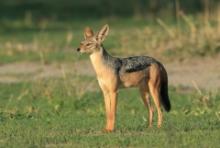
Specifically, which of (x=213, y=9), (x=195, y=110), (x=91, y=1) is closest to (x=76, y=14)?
(x=91, y=1)

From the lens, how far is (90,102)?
53.9ft

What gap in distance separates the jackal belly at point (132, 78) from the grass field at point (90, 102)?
0.61m

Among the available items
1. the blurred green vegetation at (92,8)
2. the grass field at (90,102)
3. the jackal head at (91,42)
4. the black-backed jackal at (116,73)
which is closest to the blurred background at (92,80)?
the grass field at (90,102)

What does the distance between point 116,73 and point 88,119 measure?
6.28 ft

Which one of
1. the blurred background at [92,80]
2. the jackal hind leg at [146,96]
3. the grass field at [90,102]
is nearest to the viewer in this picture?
the grass field at [90,102]

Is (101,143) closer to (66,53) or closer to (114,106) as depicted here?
(114,106)

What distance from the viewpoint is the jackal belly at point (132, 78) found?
1219 cm

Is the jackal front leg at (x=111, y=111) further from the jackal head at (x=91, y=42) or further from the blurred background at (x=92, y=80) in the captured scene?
the jackal head at (x=91, y=42)

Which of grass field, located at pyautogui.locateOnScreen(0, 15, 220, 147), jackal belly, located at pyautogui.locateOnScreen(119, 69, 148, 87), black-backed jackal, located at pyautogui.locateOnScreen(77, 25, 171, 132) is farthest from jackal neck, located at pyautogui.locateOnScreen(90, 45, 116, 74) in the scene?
grass field, located at pyautogui.locateOnScreen(0, 15, 220, 147)

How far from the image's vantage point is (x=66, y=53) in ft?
77.7

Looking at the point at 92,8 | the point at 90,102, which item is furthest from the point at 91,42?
the point at 92,8

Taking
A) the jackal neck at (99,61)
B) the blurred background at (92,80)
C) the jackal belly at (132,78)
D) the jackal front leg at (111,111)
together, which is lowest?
the blurred background at (92,80)

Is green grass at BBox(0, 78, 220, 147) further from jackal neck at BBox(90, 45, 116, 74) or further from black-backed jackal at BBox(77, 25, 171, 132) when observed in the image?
jackal neck at BBox(90, 45, 116, 74)

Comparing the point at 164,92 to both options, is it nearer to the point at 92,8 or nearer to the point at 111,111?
the point at 111,111
